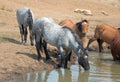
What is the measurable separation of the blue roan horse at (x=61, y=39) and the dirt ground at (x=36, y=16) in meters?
0.68

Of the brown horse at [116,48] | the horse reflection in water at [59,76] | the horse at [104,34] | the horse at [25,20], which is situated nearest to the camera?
the horse reflection in water at [59,76]

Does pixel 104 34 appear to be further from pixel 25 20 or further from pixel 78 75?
pixel 78 75

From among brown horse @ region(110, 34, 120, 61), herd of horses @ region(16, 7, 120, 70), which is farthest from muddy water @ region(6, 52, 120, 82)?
brown horse @ region(110, 34, 120, 61)

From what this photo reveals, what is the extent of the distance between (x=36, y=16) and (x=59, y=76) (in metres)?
14.6

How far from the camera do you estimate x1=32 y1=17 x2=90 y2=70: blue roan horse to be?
11562 mm

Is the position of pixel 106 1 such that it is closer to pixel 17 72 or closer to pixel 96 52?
pixel 96 52

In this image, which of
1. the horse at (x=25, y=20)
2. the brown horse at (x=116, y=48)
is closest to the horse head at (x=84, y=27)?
the brown horse at (x=116, y=48)

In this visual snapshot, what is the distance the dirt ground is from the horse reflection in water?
371mm

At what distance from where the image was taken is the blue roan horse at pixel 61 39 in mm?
11562

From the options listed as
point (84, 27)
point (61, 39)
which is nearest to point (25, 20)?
point (84, 27)

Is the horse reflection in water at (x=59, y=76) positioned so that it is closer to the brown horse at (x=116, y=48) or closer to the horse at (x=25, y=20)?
the brown horse at (x=116, y=48)

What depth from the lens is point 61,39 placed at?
11758 millimetres

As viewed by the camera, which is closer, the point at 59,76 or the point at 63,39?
the point at 59,76

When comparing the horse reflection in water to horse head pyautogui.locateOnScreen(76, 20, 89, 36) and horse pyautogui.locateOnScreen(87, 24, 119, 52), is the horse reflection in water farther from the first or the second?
horse pyautogui.locateOnScreen(87, 24, 119, 52)
